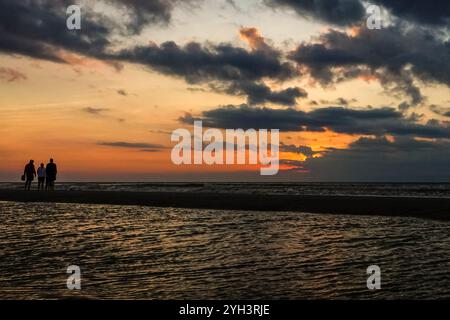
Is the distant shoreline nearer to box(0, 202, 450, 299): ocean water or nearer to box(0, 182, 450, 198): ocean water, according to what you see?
box(0, 202, 450, 299): ocean water

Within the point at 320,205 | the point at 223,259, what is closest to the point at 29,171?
the point at 320,205

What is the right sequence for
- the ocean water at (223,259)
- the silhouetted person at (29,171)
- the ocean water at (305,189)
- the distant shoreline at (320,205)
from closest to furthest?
the ocean water at (223,259), the distant shoreline at (320,205), the silhouetted person at (29,171), the ocean water at (305,189)

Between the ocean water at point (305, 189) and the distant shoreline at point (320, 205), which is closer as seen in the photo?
the distant shoreline at point (320, 205)

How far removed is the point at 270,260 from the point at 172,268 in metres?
2.33

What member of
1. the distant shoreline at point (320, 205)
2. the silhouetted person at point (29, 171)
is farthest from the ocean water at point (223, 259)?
the silhouetted person at point (29, 171)

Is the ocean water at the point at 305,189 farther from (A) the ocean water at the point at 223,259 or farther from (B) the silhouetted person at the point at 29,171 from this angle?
(A) the ocean water at the point at 223,259

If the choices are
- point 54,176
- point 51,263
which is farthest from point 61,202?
point 51,263

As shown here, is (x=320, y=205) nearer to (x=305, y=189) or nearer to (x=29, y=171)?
(x=29, y=171)

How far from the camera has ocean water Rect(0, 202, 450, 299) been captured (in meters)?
8.20

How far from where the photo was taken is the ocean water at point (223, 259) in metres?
8.20

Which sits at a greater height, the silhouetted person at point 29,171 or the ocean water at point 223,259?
the silhouetted person at point 29,171

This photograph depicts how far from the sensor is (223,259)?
10922 mm

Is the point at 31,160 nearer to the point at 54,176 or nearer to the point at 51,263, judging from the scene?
the point at 54,176

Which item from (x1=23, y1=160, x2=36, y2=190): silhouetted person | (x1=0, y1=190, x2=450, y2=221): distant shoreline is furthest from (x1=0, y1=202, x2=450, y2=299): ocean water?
(x1=23, y1=160, x2=36, y2=190): silhouetted person
